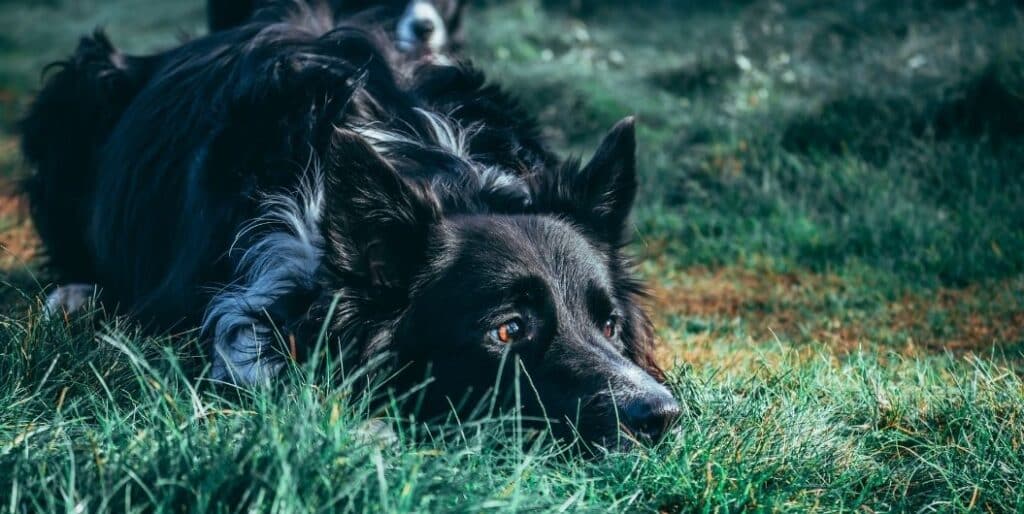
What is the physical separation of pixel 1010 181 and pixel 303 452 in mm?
5587

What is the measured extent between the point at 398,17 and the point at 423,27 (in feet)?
8.75

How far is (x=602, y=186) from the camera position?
3697 millimetres

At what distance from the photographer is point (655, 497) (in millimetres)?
2715

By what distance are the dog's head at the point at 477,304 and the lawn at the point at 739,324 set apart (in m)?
0.14

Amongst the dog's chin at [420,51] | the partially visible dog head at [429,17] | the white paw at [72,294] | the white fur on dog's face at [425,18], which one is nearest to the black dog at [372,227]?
the dog's chin at [420,51]

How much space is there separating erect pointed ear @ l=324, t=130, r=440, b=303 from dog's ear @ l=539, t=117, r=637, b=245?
57 centimetres

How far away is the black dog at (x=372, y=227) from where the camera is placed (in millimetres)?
3104

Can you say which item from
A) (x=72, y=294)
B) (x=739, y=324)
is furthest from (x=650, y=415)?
(x=72, y=294)

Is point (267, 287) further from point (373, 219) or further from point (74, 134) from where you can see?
point (74, 134)

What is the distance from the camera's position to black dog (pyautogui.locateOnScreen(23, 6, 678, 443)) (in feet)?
10.2

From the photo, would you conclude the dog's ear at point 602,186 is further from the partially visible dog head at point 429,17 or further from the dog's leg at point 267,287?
the partially visible dog head at point 429,17

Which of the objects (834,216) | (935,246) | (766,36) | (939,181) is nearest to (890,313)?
(935,246)

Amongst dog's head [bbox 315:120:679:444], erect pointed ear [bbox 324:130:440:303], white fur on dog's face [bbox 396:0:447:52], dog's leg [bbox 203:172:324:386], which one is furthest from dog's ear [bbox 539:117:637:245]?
white fur on dog's face [bbox 396:0:447:52]

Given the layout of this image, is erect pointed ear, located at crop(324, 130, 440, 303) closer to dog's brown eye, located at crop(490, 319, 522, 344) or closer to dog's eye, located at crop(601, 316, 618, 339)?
dog's brown eye, located at crop(490, 319, 522, 344)
